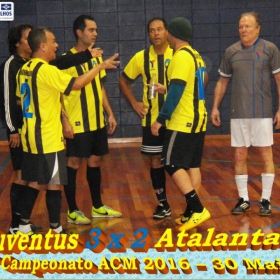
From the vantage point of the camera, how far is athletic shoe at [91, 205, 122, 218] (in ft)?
20.4

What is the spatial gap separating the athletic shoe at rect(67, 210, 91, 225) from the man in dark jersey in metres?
0.34

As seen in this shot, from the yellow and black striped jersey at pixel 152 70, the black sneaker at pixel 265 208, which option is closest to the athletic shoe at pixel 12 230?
the yellow and black striped jersey at pixel 152 70

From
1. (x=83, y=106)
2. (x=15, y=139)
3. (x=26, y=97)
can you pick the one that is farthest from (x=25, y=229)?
(x=83, y=106)

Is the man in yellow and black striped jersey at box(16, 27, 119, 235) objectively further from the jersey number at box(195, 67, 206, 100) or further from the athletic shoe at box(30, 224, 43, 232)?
the jersey number at box(195, 67, 206, 100)

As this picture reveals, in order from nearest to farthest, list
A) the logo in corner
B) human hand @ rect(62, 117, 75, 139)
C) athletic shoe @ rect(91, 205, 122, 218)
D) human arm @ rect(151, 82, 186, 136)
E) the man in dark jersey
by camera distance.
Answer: human arm @ rect(151, 82, 186, 136) < the man in dark jersey < human hand @ rect(62, 117, 75, 139) < athletic shoe @ rect(91, 205, 122, 218) < the logo in corner

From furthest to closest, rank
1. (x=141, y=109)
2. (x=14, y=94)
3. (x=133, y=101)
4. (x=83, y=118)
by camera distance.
Answer: (x=133, y=101)
(x=141, y=109)
(x=83, y=118)
(x=14, y=94)

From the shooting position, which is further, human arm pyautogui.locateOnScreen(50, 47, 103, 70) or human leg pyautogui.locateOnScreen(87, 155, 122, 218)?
human leg pyautogui.locateOnScreen(87, 155, 122, 218)

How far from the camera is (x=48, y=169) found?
17.2ft

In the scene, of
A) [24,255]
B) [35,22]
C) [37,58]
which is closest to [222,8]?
[35,22]

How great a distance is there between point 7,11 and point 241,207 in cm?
621

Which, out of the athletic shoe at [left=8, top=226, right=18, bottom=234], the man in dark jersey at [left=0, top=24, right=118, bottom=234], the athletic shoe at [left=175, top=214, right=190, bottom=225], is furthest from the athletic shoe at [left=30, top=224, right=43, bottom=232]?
the athletic shoe at [left=175, top=214, right=190, bottom=225]

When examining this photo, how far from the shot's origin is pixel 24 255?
16.1 feet

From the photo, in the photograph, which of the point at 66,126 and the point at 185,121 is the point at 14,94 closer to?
the point at 66,126

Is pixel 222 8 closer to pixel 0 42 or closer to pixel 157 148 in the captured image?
pixel 0 42
